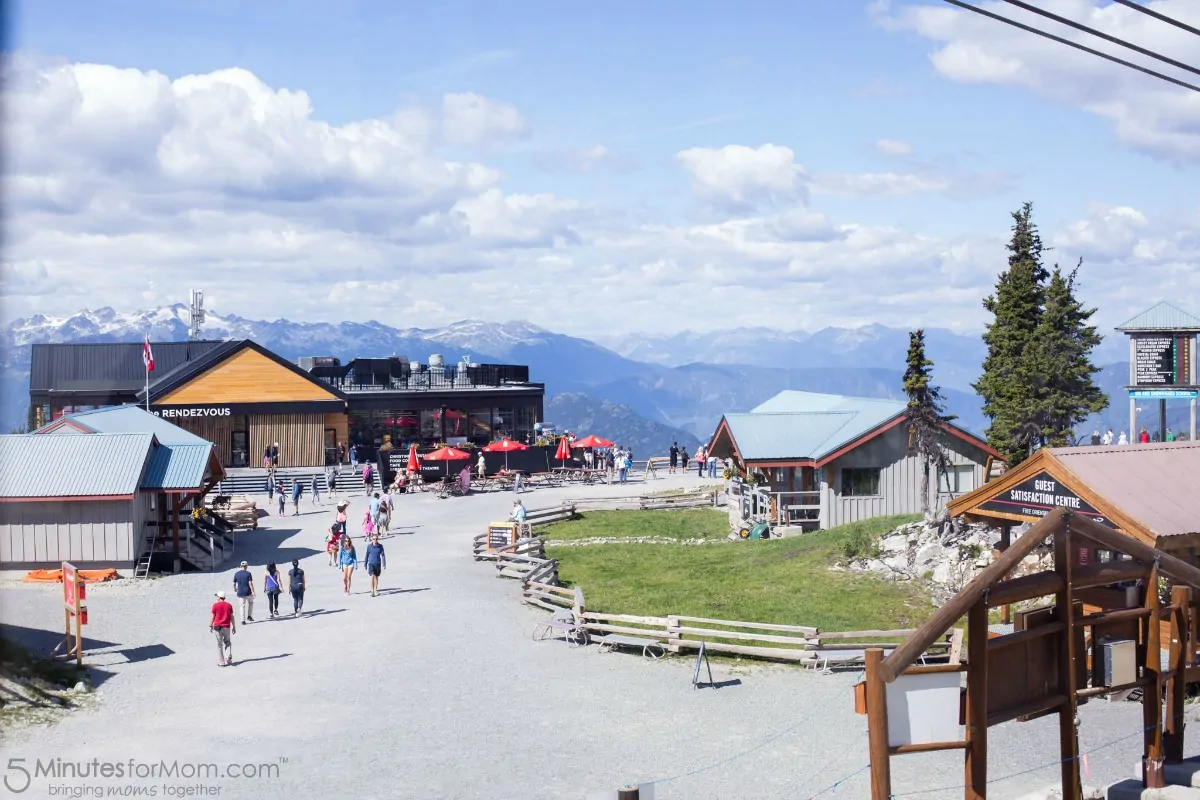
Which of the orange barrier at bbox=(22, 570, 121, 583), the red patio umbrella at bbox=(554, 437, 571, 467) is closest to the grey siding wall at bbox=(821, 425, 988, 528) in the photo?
the red patio umbrella at bbox=(554, 437, 571, 467)

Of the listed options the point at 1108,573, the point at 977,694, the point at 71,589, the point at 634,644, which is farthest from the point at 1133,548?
the point at 71,589

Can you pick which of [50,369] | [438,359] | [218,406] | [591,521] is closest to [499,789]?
[591,521]

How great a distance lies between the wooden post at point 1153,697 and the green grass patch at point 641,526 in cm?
3110

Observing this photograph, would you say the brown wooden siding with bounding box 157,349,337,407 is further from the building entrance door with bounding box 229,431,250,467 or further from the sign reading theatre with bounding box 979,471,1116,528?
the sign reading theatre with bounding box 979,471,1116,528

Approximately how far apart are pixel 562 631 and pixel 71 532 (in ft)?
51.9

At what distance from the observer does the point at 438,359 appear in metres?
81.5

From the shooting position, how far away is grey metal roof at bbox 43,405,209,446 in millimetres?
37531

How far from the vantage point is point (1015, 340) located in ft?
131

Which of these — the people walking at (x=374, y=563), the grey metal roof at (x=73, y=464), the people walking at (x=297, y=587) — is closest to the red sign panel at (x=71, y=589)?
the people walking at (x=297, y=587)

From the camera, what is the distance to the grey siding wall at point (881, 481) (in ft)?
135

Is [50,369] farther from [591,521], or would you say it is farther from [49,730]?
[49,730]

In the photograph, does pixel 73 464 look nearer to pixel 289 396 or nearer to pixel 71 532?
pixel 71 532

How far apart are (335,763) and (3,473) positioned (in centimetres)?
1958

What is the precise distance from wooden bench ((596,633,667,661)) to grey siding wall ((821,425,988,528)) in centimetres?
1811
